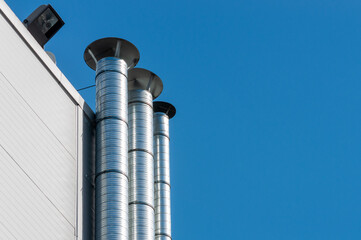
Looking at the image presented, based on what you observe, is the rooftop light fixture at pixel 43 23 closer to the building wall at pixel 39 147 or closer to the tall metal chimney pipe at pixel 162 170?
the building wall at pixel 39 147

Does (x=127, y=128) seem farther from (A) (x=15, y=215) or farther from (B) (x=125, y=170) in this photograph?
(A) (x=15, y=215)

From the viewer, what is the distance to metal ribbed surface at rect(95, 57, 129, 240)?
95.1 ft

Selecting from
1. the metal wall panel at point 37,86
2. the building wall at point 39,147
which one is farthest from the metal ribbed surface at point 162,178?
the metal wall panel at point 37,86

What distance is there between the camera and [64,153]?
28.6m

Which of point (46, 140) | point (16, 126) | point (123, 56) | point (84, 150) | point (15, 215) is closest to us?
point (15, 215)

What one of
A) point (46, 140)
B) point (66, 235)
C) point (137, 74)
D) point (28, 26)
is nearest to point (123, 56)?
point (137, 74)

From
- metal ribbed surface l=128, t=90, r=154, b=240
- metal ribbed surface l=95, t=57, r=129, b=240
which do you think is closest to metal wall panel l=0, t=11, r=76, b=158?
metal ribbed surface l=95, t=57, r=129, b=240

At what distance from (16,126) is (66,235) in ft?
14.1

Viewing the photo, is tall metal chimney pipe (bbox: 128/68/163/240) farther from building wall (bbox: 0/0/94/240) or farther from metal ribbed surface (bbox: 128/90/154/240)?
building wall (bbox: 0/0/94/240)

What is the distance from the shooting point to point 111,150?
30.3 m

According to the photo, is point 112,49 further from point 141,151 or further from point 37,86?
point 37,86

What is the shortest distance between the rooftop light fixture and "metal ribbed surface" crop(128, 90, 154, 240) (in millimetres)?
4331

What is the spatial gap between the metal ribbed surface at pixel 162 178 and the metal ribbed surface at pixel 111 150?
3.97 metres

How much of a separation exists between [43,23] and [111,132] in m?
5.37
